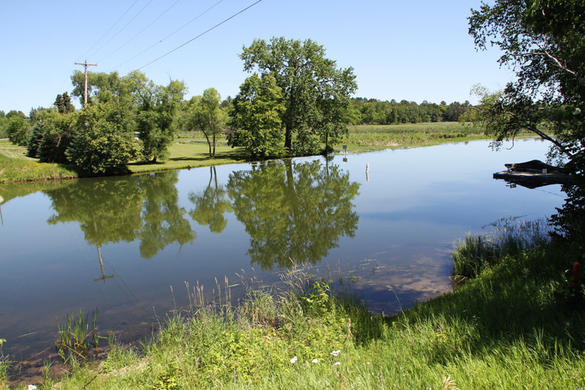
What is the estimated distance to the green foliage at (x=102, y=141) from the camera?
119 ft

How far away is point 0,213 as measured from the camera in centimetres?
2244

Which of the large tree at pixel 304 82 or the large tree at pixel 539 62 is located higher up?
the large tree at pixel 304 82

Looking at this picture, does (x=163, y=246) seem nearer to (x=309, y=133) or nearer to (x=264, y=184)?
(x=264, y=184)

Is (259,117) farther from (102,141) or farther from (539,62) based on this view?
(539,62)

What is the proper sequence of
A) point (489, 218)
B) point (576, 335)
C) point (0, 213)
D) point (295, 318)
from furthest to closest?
point (0, 213) → point (489, 218) → point (295, 318) → point (576, 335)

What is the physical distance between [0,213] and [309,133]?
39.0 meters

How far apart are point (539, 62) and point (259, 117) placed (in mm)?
39071

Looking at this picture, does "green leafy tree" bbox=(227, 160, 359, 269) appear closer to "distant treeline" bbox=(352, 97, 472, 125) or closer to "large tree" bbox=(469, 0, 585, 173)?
"large tree" bbox=(469, 0, 585, 173)

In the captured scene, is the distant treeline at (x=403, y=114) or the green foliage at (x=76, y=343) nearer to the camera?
the green foliage at (x=76, y=343)

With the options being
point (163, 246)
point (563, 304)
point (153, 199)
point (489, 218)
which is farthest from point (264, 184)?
point (563, 304)

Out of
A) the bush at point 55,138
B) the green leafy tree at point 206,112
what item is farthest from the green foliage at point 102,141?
the green leafy tree at point 206,112

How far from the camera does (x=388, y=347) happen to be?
5.00m

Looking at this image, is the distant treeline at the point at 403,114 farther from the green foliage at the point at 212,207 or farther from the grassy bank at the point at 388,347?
the grassy bank at the point at 388,347

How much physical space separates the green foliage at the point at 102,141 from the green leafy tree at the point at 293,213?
42.0 feet
